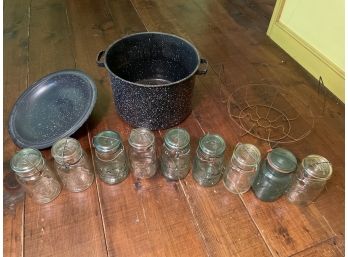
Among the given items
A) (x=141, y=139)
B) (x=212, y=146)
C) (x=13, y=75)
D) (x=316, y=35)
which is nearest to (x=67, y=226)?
(x=141, y=139)

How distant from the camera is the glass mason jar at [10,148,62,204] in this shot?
552 millimetres

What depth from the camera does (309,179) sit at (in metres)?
0.59

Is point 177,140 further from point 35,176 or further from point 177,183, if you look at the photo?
point 35,176

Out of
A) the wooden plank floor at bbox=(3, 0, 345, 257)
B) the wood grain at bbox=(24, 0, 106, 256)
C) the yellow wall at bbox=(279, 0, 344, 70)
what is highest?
the yellow wall at bbox=(279, 0, 344, 70)

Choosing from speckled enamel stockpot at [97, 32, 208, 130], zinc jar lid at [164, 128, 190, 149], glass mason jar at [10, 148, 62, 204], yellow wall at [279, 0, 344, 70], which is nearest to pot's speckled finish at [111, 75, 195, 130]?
speckled enamel stockpot at [97, 32, 208, 130]

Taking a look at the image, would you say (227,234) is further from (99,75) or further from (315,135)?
(99,75)

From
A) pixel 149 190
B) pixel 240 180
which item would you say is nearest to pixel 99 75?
pixel 149 190

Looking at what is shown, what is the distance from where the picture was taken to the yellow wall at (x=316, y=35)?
0.88 m

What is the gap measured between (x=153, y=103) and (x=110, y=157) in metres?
0.16

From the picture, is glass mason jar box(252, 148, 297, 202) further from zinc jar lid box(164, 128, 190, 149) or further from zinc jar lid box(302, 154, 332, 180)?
zinc jar lid box(164, 128, 190, 149)

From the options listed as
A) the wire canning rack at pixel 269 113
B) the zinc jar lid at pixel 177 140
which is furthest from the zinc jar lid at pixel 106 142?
the wire canning rack at pixel 269 113

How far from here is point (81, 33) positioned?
45.4 inches

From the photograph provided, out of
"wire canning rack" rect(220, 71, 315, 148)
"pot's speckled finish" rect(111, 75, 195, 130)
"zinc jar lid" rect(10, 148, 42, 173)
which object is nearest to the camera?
"zinc jar lid" rect(10, 148, 42, 173)

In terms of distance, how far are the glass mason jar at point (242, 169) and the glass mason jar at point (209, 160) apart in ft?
0.08
